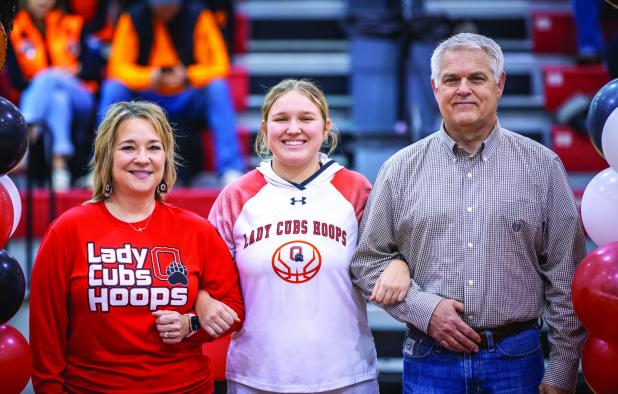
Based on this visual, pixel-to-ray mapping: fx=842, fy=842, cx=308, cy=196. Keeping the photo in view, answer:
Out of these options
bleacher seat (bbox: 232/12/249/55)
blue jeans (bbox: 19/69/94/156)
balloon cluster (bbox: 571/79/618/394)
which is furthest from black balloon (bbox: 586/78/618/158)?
bleacher seat (bbox: 232/12/249/55)

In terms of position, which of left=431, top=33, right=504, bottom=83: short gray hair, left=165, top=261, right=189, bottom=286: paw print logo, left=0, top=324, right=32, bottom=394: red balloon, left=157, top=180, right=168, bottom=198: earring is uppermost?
left=431, top=33, right=504, bottom=83: short gray hair

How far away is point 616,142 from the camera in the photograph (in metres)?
2.43

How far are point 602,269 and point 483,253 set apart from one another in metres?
0.34

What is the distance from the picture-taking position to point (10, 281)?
242 centimetres

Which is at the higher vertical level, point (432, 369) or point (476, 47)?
point (476, 47)

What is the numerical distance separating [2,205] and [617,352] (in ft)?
5.95

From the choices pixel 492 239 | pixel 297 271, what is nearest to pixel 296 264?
pixel 297 271

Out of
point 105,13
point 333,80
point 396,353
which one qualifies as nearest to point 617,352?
point 396,353

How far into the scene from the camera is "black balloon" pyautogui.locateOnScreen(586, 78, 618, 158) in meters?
2.46

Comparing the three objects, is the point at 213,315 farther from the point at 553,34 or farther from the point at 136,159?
the point at 553,34

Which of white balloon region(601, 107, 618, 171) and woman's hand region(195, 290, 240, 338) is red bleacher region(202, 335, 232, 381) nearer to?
woman's hand region(195, 290, 240, 338)

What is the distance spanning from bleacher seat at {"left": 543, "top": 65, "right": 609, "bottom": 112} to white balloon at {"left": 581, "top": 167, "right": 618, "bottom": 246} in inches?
138

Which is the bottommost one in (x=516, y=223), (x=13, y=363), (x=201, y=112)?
(x=13, y=363)

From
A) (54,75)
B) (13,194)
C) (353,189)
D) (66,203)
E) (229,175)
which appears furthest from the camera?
(54,75)
